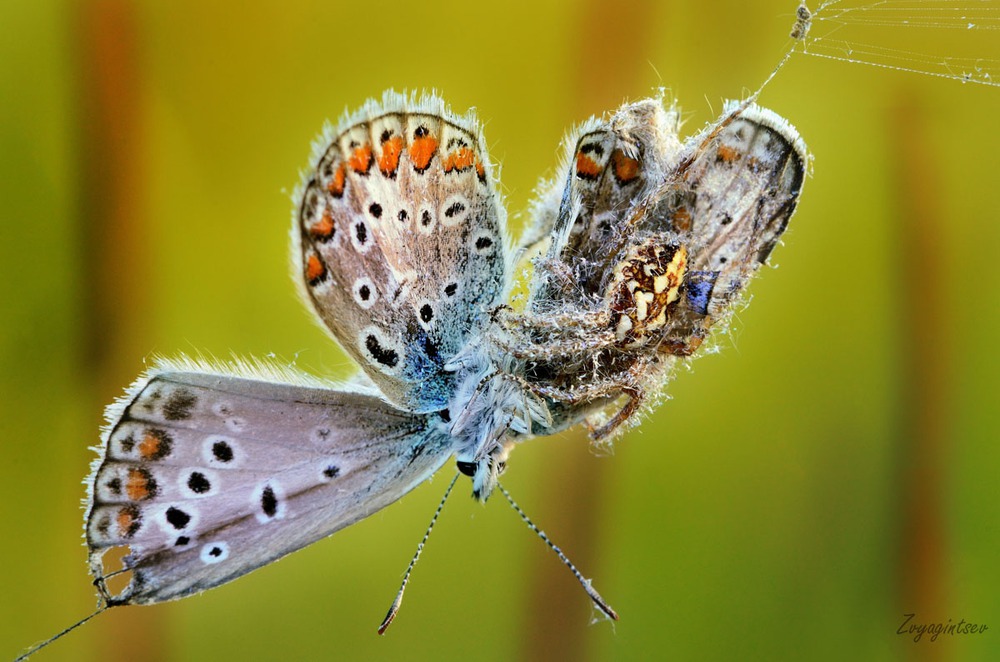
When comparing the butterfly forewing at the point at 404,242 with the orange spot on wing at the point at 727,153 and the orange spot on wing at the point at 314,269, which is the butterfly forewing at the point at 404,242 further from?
the orange spot on wing at the point at 727,153

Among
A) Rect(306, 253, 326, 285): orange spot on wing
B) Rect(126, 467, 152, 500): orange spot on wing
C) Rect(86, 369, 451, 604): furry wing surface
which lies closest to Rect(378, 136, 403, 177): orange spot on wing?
Rect(306, 253, 326, 285): orange spot on wing

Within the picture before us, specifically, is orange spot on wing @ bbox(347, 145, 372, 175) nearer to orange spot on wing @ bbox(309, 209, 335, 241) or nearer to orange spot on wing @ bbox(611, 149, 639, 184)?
orange spot on wing @ bbox(309, 209, 335, 241)

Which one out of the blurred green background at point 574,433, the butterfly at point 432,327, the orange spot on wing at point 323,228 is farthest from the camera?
the blurred green background at point 574,433

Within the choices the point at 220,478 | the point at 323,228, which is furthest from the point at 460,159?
the point at 220,478

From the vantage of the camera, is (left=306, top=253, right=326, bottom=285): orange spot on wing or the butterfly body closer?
the butterfly body

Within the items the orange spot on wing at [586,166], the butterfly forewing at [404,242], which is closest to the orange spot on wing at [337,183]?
the butterfly forewing at [404,242]

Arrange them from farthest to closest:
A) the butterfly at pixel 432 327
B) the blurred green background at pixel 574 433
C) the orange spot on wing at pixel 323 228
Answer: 1. the blurred green background at pixel 574 433
2. the orange spot on wing at pixel 323 228
3. the butterfly at pixel 432 327

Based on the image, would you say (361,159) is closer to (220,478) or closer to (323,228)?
(323,228)

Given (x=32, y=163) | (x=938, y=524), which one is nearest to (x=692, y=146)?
(x=938, y=524)
